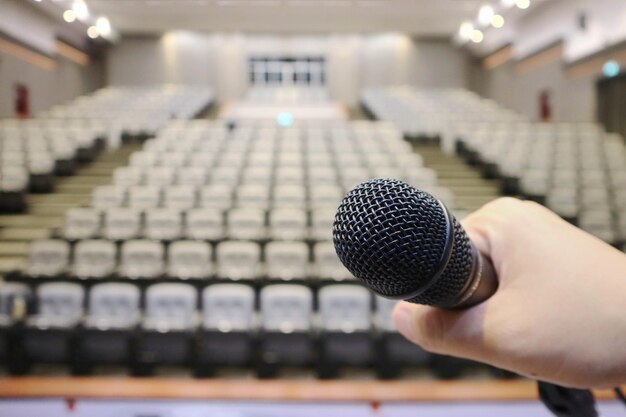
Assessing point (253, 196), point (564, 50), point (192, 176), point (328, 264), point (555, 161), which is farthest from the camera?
point (564, 50)

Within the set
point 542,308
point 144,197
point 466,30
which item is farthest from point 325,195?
point 466,30

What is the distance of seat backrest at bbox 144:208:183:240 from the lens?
3678 mm

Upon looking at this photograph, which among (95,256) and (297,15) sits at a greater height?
(297,15)

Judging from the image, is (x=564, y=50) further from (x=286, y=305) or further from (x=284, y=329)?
(x=284, y=329)

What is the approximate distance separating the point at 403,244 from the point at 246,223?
347 cm

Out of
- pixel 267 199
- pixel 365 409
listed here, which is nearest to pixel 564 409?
pixel 365 409

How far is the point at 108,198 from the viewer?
427 cm

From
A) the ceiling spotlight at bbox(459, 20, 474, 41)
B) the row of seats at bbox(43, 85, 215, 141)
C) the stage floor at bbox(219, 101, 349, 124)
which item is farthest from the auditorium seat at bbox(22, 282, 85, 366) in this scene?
the ceiling spotlight at bbox(459, 20, 474, 41)

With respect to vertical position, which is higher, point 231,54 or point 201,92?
point 231,54

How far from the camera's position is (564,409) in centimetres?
55

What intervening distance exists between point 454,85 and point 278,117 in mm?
5078

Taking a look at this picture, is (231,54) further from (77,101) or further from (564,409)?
(564,409)

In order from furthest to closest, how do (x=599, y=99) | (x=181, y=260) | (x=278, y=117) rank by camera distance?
(x=278, y=117) < (x=599, y=99) < (x=181, y=260)

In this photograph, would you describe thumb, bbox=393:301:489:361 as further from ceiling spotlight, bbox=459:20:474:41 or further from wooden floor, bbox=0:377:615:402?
ceiling spotlight, bbox=459:20:474:41
